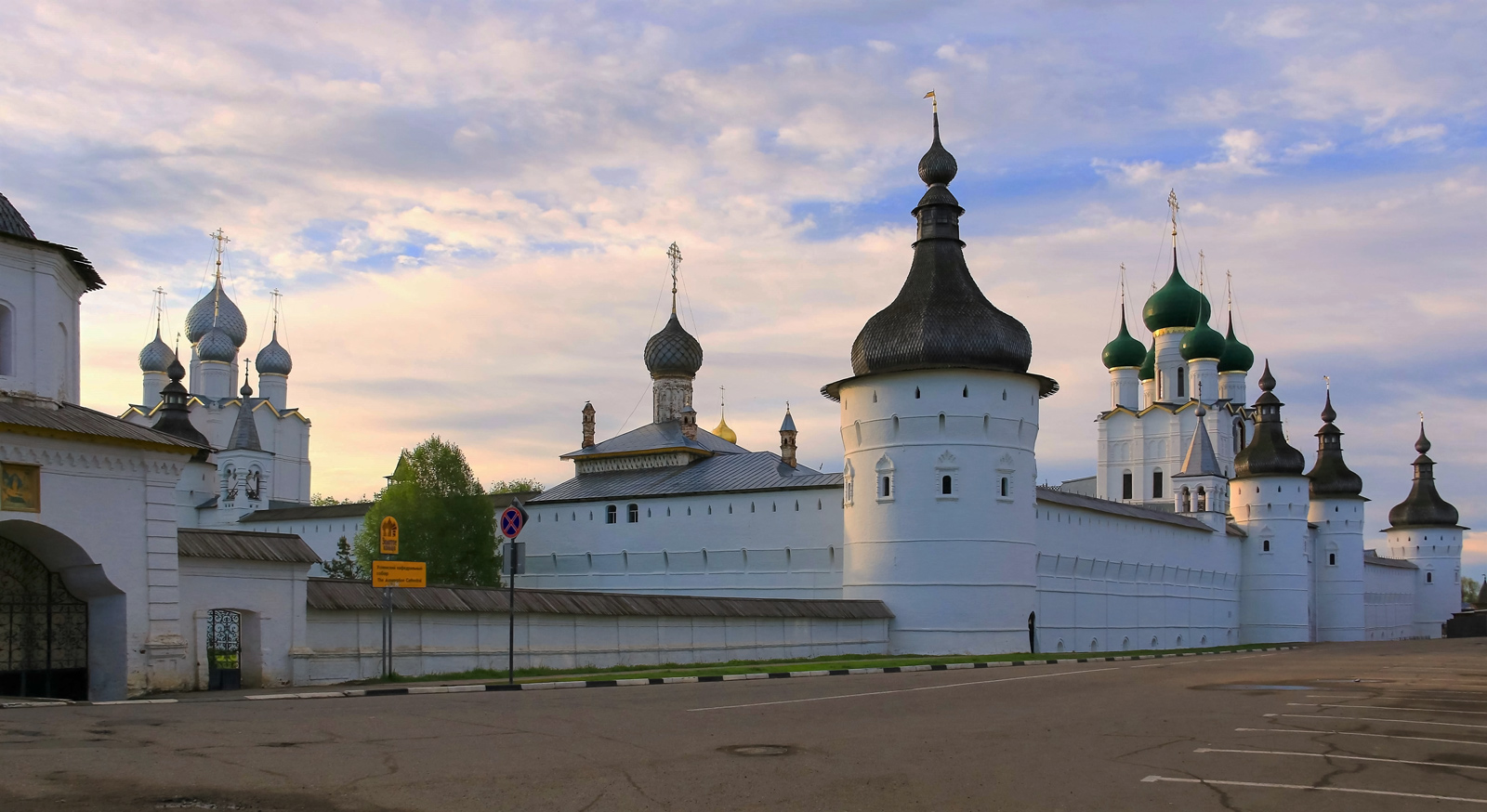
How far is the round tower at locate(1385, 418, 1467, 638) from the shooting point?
75.1 meters

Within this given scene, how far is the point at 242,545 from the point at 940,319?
19977 millimetres

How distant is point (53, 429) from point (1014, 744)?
33.8ft

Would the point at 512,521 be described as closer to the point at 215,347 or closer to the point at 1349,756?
the point at 1349,756

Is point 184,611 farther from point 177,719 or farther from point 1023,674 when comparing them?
point 1023,674

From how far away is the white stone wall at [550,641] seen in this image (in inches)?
706

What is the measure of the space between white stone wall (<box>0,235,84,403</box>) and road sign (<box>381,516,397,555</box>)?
4089 mm

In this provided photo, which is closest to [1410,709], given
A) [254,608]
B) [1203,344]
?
[254,608]

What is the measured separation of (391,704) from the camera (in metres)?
12.6

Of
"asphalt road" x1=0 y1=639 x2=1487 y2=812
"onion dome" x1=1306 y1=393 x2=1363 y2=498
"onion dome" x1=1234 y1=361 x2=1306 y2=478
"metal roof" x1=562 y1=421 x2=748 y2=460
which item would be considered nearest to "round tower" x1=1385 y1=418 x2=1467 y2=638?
"onion dome" x1=1306 y1=393 x2=1363 y2=498

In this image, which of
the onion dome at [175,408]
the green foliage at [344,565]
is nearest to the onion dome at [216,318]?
the onion dome at [175,408]

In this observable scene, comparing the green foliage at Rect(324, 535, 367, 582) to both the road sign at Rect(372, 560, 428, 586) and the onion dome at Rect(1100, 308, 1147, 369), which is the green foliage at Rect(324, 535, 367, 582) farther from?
the onion dome at Rect(1100, 308, 1147, 369)

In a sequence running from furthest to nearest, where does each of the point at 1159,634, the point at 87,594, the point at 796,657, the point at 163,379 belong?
the point at 163,379 → the point at 1159,634 → the point at 796,657 → the point at 87,594

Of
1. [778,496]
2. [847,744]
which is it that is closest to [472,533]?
[778,496]

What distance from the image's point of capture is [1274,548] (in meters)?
56.2
